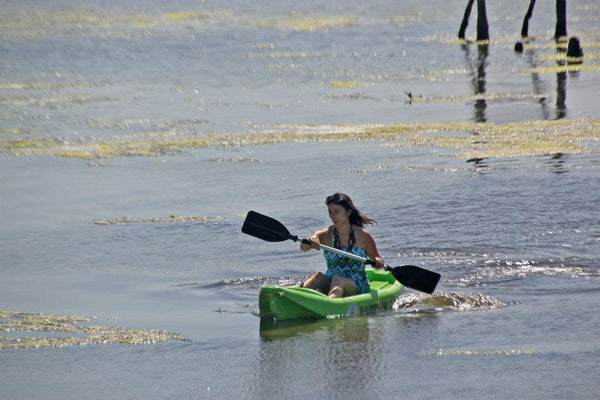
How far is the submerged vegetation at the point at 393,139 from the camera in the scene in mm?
20328

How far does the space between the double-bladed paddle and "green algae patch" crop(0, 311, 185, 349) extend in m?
1.61

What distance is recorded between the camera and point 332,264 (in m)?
11.4

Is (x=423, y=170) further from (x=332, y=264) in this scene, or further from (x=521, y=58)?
(x=521, y=58)

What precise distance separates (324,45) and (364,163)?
2479 cm

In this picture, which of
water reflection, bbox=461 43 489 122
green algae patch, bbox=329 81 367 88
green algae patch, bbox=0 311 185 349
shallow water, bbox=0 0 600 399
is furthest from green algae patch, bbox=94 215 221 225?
green algae patch, bbox=329 81 367 88

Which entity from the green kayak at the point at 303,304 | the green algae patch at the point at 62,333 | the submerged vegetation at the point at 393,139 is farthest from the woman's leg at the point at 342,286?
the submerged vegetation at the point at 393,139

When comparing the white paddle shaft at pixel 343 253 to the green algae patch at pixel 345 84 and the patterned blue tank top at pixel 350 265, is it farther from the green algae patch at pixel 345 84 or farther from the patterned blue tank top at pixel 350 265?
the green algae patch at pixel 345 84

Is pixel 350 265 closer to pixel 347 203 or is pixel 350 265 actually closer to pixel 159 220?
pixel 347 203

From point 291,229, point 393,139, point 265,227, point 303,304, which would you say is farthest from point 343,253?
point 393,139

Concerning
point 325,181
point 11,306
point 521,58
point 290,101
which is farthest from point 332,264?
point 521,58

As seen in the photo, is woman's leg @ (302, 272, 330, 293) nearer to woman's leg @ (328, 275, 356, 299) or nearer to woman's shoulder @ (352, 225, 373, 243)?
woman's leg @ (328, 275, 356, 299)

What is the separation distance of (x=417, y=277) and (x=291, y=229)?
3.78m

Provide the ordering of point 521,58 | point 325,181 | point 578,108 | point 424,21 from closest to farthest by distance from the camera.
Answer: point 325,181, point 578,108, point 521,58, point 424,21

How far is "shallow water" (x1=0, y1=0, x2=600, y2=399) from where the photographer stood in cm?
923
